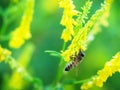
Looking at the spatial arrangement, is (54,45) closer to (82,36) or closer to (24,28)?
(24,28)

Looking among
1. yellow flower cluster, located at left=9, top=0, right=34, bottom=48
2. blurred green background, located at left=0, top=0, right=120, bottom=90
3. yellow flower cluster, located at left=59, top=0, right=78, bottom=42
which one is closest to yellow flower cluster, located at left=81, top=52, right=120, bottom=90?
yellow flower cluster, located at left=59, top=0, right=78, bottom=42

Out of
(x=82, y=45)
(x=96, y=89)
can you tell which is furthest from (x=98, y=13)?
(x=96, y=89)

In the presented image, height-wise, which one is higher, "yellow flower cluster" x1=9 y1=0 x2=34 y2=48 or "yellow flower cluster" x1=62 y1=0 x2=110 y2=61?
"yellow flower cluster" x1=9 y1=0 x2=34 y2=48

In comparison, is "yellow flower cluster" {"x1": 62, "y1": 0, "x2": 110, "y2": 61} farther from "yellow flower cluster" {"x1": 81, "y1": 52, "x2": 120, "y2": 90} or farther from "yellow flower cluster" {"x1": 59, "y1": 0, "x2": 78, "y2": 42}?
"yellow flower cluster" {"x1": 81, "y1": 52, "x2": 120, "y2": 90}

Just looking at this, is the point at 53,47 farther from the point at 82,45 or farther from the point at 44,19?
the point at 82,45

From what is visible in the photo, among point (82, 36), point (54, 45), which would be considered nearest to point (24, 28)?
point (82, 36)

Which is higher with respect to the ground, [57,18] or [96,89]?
[57,18]
